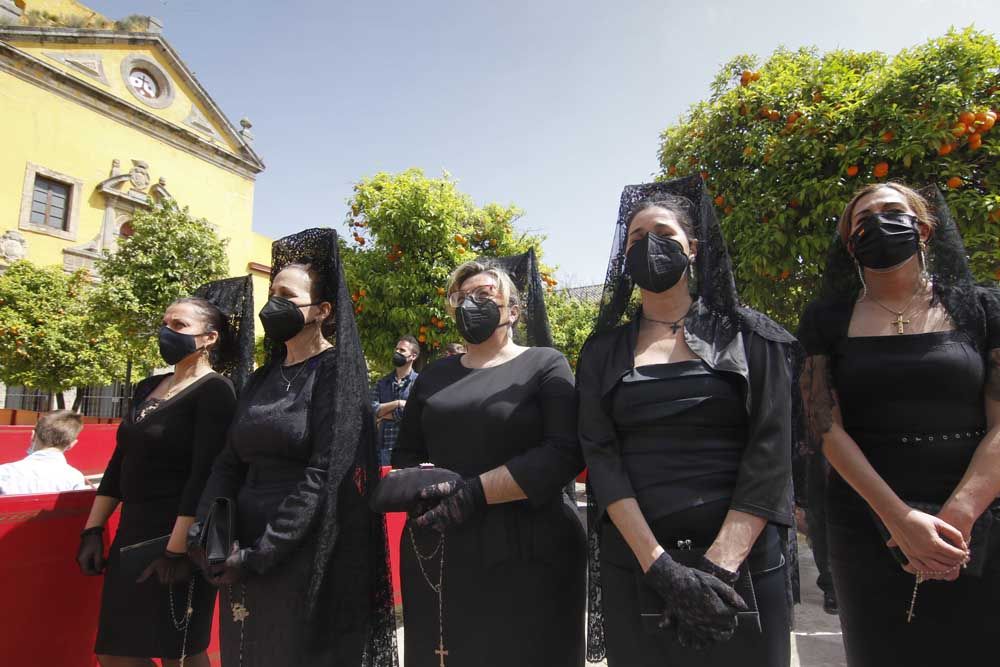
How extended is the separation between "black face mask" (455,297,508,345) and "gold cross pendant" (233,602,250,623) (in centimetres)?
Answer: 137

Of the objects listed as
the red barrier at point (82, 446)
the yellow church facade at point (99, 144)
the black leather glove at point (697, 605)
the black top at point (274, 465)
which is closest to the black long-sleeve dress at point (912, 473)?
the black leather glove at point (697, 605)

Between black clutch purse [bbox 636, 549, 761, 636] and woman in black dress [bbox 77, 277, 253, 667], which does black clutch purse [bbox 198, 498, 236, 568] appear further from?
black clutch purse [bbox 636, 549, 761, 636]

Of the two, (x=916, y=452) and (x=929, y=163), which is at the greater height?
(x=929, y=163)

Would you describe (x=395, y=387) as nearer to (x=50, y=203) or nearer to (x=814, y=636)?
(x=814, y=636)

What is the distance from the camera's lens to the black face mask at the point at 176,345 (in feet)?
9.67

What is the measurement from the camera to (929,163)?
4852 mm

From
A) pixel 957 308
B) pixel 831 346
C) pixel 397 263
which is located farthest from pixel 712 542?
pixel 397 263

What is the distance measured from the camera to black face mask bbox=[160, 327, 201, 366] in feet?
9.67

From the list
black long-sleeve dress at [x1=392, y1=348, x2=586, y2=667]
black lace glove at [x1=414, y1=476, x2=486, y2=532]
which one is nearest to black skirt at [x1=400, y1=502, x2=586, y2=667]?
black long-sleeve dress at [x1=392, y1=348, x2=586, y2=667]

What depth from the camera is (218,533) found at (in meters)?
2.26

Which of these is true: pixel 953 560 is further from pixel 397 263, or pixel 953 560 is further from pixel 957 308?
pixel 397 263

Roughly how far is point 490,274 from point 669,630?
4.80 feet

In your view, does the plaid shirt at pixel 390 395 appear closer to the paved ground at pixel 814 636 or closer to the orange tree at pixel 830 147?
the paved ground at pixel 814 636

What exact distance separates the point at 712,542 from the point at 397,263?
7.95m
